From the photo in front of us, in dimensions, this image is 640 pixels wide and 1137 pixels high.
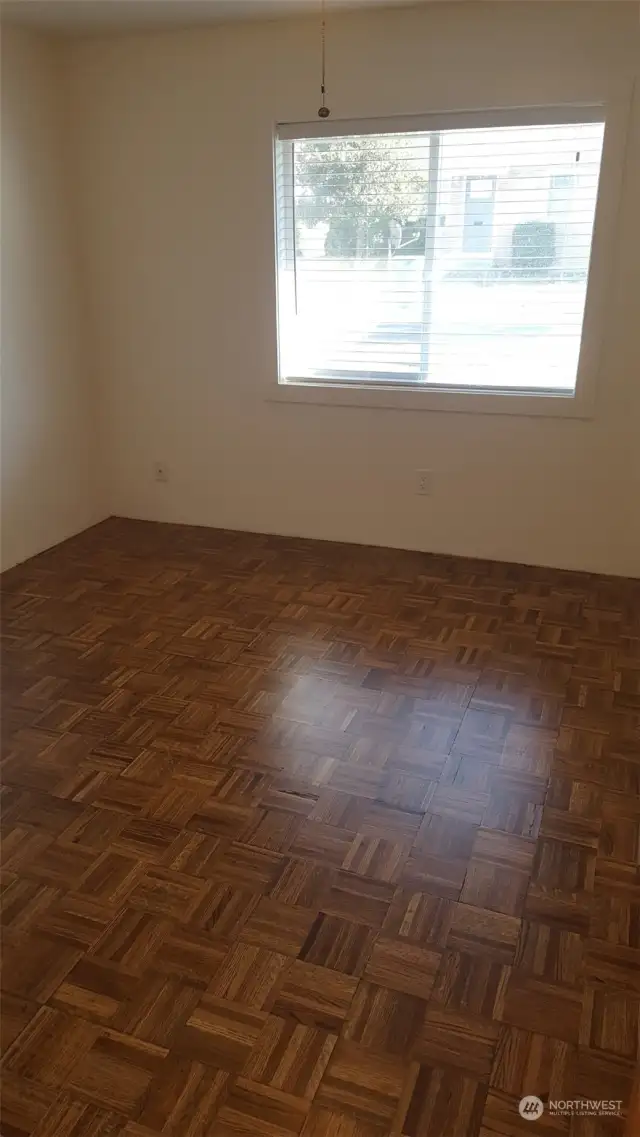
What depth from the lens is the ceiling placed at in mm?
Answer: 3053

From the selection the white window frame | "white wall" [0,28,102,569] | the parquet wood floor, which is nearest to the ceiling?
"white wall" [0,28,102,569]

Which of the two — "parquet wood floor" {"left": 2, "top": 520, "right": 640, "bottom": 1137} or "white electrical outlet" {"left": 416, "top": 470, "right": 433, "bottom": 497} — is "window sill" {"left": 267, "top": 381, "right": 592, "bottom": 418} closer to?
"white electrical outlet" {"left": 416, "top": 470, "right": 433, "bottom": 497}

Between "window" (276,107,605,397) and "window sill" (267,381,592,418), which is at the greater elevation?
"window" (276,107,605,397)

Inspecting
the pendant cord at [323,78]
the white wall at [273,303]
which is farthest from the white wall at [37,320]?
the pendant cord at [323,78]

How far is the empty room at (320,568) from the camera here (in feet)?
5.16

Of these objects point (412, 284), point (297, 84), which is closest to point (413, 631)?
point (412, 284)

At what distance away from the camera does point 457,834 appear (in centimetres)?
205

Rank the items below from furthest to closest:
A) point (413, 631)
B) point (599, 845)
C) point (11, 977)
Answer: point (413, 631)
point (599, 845)
point (11, 977)

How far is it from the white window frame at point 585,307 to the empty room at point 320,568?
0.05ft

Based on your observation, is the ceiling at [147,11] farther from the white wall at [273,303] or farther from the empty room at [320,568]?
the white wall at [273,303]

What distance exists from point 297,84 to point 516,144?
953 mm

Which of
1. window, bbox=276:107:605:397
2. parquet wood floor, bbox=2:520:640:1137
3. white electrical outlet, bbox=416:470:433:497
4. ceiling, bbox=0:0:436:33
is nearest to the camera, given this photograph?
parquet wood floor, bbox=2:520:640:1137

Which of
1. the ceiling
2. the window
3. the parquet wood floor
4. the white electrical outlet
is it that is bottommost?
the parquet wood floor

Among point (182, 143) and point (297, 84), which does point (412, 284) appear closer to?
point (297, 84)
